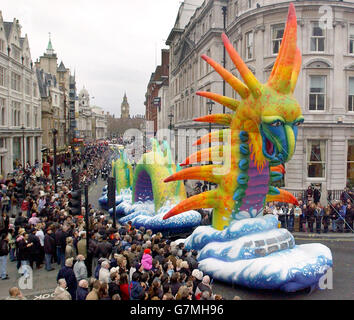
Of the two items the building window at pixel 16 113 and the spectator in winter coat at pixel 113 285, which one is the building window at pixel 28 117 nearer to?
the building window at pixel 16 113

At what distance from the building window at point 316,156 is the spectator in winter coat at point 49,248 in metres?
16.5

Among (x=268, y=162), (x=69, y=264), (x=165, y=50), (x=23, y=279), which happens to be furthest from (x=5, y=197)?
(x=165, y=50)

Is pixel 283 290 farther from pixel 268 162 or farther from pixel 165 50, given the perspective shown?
pixel 165 50

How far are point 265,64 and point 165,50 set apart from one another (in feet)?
169

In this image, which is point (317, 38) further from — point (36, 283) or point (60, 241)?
point (36, 283)

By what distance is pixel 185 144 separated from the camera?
3553 centimetres

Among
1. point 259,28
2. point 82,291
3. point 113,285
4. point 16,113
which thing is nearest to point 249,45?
point 259,28

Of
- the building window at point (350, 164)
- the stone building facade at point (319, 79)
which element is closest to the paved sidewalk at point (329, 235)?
the stone building facade at point (319, 79)

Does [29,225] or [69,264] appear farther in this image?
[29,225]

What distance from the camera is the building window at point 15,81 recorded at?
3703cm

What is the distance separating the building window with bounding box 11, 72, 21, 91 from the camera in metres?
37.0

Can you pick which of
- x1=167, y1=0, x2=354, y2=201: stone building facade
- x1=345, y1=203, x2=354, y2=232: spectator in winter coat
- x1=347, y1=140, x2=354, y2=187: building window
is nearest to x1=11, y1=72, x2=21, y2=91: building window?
x1=167, y1=0, x2=354, y2=201: stone building facade

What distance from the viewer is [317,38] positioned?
22.4 metres

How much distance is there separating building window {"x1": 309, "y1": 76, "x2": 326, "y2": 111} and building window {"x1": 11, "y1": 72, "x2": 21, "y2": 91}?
28.8 m
